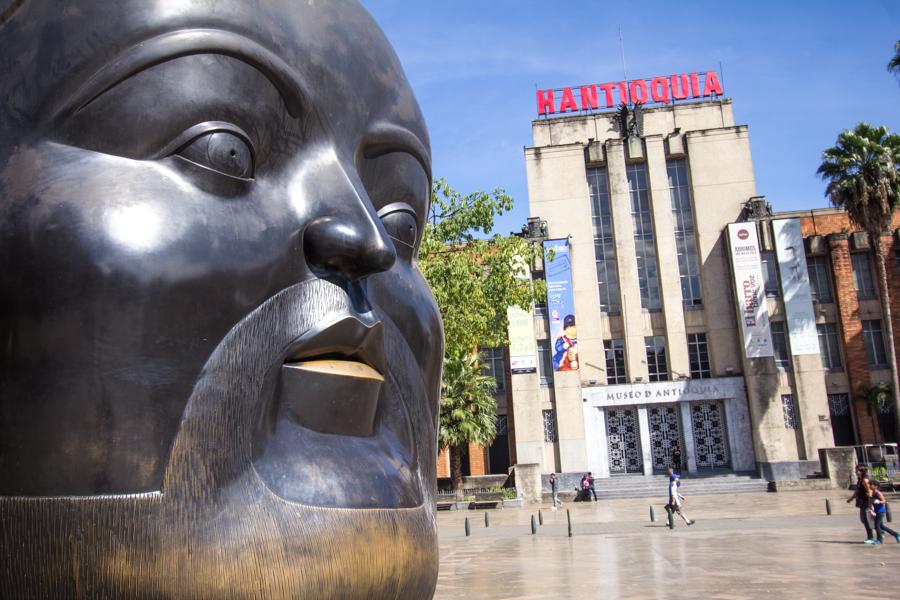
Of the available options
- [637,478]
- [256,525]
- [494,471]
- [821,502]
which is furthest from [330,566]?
[494,471]

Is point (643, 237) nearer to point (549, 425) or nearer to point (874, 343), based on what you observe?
point (549, 425)

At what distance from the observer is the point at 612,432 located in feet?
101

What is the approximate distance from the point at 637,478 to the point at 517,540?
50.6 ft

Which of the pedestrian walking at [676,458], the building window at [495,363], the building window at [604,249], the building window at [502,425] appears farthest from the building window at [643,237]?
the building window at [502,425]

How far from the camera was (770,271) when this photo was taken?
103 ft

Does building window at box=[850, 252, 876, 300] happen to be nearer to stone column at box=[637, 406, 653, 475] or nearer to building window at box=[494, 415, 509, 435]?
stone column at box=[637, 406, 653, 475]

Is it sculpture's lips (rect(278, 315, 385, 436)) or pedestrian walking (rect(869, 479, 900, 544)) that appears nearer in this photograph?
sculpture's lips (rect(278, 315, 385, 436))

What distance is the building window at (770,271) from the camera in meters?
31.2

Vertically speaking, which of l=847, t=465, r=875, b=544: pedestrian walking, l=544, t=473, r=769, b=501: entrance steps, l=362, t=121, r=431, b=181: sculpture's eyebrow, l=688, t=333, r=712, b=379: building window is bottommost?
l=544, t=473, r=769, b=501: entrance steps

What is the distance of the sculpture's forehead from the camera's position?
1.38m

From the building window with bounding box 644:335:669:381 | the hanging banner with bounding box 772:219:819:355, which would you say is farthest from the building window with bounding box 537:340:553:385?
the hanging banner with bounding box 772:219:819:355

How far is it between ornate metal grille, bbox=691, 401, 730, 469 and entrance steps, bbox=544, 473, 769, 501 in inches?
44.4

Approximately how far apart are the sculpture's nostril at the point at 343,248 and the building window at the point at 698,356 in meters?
31.4

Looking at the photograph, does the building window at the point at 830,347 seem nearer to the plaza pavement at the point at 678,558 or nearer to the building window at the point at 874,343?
the building window at the point at 874,343
